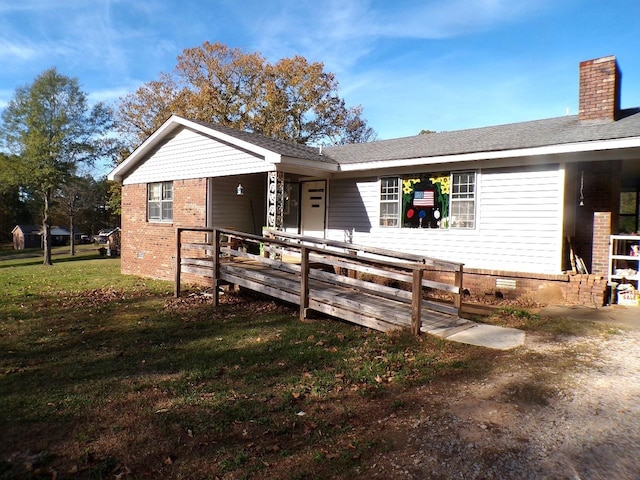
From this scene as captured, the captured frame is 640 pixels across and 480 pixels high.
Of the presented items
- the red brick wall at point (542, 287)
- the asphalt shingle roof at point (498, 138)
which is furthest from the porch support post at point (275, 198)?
the red brick wall at point (542, 287)

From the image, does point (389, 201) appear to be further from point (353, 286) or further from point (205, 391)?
point (205, 391)

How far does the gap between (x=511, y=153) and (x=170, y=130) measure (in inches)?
374

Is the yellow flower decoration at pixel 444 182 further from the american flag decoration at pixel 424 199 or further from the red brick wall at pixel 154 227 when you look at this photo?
the red brick wall at pixel 154 227

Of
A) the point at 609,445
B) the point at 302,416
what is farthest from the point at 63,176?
the point at 609,445

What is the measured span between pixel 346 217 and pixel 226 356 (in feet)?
22.7

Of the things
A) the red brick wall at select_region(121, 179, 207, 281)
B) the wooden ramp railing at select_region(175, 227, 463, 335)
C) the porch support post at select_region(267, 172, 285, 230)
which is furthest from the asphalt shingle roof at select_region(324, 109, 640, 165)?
the red brick wall at select_region(121, 179, 207, 281)

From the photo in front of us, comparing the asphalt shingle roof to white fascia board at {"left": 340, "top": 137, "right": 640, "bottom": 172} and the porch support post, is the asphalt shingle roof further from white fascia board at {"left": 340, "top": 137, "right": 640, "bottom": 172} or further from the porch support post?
the porch support post

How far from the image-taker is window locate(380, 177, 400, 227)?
35.9ft

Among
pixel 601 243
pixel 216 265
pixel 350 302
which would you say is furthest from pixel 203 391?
pixel 601 243

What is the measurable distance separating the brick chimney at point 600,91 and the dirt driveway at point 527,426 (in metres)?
6.01

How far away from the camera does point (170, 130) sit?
1296 cm

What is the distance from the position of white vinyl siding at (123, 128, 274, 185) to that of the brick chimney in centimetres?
703

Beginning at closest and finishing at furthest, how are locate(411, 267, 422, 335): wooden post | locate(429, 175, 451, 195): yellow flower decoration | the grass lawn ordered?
1. the grass lawn
2. locate(411, 267, 422, 335): wooden post
3. locate(429, 175, 451, 195): yellow flower decoration

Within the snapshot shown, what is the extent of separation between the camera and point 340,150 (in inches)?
529
